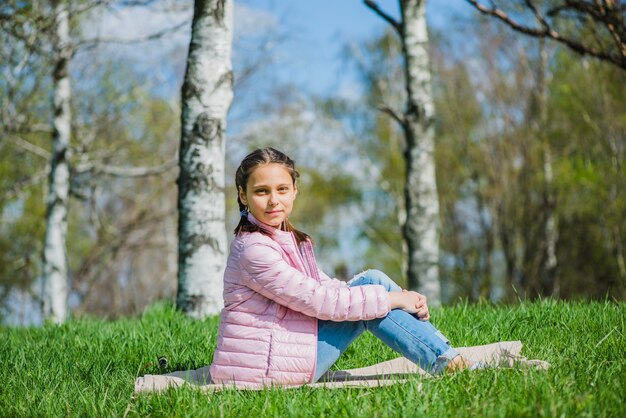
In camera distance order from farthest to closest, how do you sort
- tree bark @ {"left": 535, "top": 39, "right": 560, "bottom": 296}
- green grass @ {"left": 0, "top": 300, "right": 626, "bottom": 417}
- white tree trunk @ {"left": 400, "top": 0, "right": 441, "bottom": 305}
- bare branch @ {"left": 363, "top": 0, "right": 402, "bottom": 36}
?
tree bark @ {"left": 535, "top": 39, "right": 560, "bottom": 296}, white tree trunk @ {"left": 400, "top": 0, "right": 441, "bottom": 305}, bare branch @ {"left": 363, "top": 0, "right": 402, "bottom": 36}, green grass @ {"left": 0, "top": 300, "right": 626, "bottom": 417}

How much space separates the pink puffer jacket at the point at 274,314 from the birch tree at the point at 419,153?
16.5 ft

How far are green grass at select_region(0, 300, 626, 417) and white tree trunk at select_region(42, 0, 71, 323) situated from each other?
532cm

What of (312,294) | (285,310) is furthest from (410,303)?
(285,310)

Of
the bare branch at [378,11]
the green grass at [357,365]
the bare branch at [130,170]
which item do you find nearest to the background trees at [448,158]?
the bare branch at [130,170]

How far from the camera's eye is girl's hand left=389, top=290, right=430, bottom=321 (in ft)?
10.5

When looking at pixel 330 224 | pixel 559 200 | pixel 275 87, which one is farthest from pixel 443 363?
pixel 330 224

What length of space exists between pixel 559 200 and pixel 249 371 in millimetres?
15049

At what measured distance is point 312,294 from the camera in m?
3.12

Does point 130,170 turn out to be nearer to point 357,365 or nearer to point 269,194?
point 357,365

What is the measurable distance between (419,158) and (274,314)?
524 centimetres

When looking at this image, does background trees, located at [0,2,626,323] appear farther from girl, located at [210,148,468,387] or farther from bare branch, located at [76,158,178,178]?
girl, located at [210,148,468,387]

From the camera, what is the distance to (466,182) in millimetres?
20078

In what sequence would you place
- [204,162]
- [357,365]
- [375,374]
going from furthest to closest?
[204,162]
[357,365]
[375,374]

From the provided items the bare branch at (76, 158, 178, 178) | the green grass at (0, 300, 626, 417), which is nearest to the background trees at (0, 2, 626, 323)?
the bare branch at (76, 158, 178, 178)
